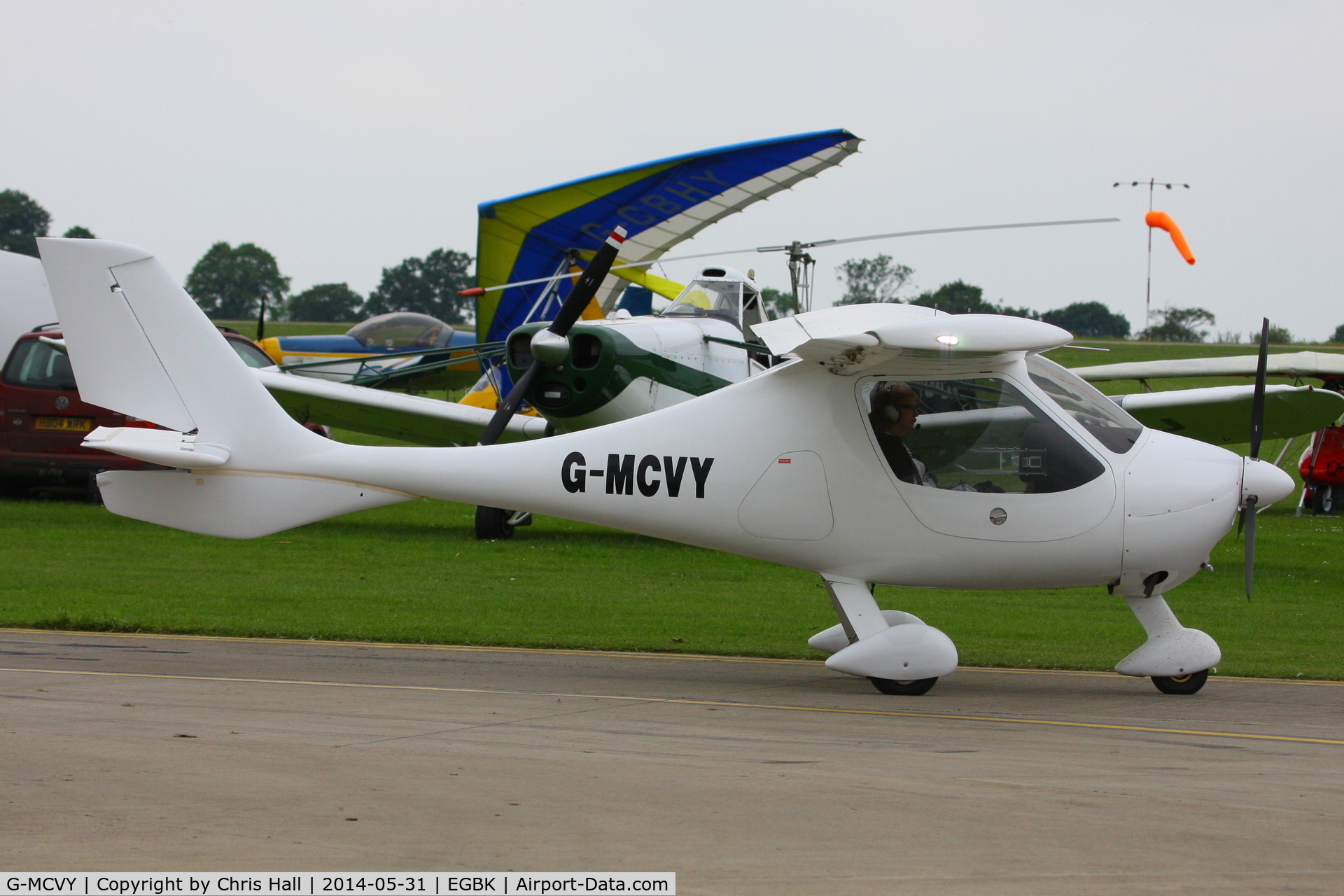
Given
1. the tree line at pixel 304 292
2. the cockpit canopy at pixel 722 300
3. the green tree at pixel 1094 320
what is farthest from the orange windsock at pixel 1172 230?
the tree line at pixel 304 292

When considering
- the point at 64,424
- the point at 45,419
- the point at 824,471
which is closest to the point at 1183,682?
the point at 824,471

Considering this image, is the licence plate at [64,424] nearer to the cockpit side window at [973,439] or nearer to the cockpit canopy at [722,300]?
the cockpit canopy at [722,300]

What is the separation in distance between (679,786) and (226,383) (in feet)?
15.3

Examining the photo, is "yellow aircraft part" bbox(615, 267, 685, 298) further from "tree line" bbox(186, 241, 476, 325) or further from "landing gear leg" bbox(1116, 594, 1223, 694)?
"tree line" bbox(186, 241, 476, 325)

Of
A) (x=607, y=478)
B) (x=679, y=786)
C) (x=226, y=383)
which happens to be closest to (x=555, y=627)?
(x=607, y=478)

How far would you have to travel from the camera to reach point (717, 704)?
26.5 feet

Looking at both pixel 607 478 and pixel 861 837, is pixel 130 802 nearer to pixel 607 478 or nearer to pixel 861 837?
pixel 861 837

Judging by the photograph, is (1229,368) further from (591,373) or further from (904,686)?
(904,686)

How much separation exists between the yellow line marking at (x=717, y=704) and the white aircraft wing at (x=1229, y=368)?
12864 mm

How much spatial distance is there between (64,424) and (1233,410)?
16.2 meters

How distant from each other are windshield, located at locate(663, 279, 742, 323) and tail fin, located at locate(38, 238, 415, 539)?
8446 mm

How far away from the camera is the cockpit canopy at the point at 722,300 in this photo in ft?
55.8

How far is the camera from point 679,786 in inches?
226

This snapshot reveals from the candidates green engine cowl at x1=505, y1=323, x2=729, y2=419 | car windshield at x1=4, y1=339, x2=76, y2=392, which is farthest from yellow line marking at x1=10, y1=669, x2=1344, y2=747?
car windshield at x1=4, y1=339, x2=76, y2=392
